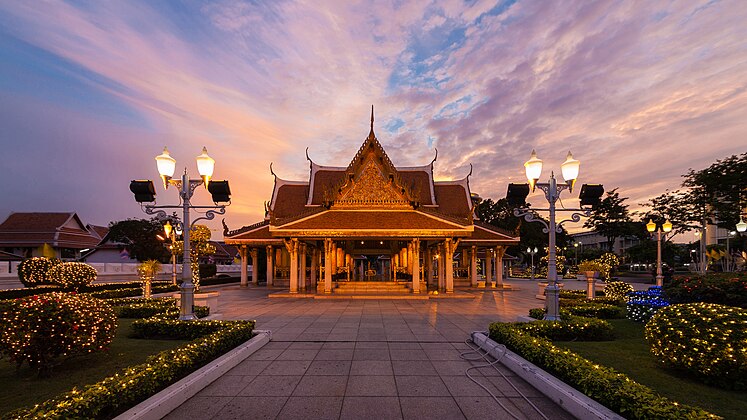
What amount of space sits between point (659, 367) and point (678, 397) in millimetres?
1719

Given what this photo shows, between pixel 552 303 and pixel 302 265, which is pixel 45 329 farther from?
pixel 302 265

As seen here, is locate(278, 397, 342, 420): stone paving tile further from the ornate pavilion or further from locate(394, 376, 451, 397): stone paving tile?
the ornate pavilion

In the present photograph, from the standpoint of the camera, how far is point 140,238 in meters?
49.8

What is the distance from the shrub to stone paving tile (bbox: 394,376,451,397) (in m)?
8.54

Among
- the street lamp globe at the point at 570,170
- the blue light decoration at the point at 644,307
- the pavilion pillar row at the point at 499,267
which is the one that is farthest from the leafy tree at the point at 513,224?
the street lamp globe at the point at 570,170

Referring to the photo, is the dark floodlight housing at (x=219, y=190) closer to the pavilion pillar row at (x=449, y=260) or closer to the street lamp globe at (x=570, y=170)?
the street lamp globe at (x=570, y=170)

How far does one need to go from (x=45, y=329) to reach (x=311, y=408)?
186 inches

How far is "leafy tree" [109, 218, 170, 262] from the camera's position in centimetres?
4853

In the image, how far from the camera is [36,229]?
4378 centimetres

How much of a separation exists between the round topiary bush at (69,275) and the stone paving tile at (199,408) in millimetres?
20666

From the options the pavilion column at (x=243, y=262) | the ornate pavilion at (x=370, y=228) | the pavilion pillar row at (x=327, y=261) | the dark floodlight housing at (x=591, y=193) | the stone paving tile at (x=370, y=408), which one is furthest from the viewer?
the pavilion column at (x=243, y=262)

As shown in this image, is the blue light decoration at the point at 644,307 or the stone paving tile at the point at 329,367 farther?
the blue light decoration at the point at 644,307

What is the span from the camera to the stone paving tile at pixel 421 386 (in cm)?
564

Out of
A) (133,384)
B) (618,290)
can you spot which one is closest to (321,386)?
(133,384)
